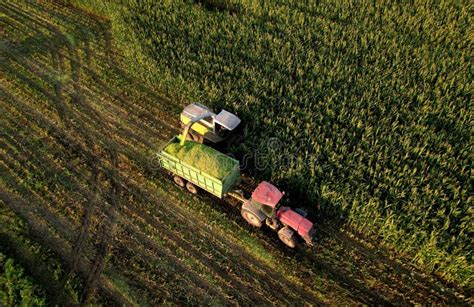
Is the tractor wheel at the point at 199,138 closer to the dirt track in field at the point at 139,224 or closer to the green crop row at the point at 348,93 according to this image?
the dirt track in field at the point at 139,224

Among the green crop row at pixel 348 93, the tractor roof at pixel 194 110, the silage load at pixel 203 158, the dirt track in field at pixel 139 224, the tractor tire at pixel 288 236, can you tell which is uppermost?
the green crop row at pixel 348 93

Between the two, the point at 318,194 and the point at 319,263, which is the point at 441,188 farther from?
the point at 319,263

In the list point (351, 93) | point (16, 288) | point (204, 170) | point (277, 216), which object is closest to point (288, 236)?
point (277, 216)

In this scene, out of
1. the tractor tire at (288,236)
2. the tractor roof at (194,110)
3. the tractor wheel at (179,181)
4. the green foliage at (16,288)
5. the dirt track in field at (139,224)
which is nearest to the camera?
the green foliage at (16,288)

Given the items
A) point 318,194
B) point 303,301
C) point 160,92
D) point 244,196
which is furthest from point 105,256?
point 160,92

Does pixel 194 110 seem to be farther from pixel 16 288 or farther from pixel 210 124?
pixel 16 288

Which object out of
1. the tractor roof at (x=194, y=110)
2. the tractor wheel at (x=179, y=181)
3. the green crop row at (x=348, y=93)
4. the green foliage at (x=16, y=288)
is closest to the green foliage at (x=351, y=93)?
the green crop row at (x=348, y=93)

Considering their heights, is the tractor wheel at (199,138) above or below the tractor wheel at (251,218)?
above
